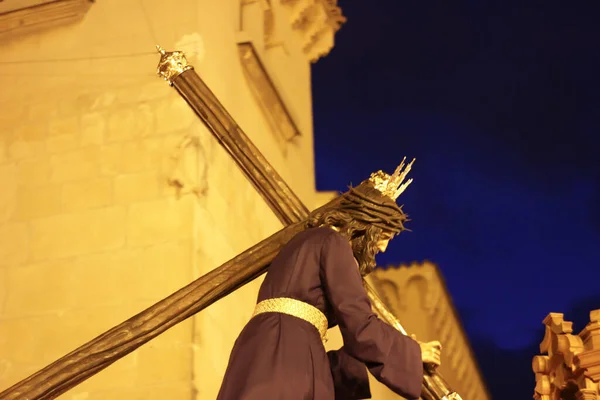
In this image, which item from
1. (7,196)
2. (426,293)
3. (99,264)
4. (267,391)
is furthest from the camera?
(426,293)

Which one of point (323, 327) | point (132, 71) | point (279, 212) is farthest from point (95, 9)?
point (323, 327)

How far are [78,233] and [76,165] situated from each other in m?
0.48

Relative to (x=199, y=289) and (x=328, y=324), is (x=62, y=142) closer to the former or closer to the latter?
(x=199, y=289)

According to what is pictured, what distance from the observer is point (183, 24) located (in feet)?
19.6

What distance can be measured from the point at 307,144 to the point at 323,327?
5.42 m

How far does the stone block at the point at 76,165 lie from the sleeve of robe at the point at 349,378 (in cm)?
309

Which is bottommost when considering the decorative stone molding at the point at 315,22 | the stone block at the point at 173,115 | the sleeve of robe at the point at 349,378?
the sleeve of robe at the point at 349,378

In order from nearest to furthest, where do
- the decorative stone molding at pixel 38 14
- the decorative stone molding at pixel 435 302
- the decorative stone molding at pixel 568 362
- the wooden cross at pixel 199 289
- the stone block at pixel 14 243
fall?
the wooden cross at pixel 199 289, the decorative stone molding at pixel 568 362, the stone block at pixel 14 243, the decorative stone molding at pixel 38 14, the decorative stone molding at pixel 435 302

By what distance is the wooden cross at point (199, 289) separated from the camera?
300cm

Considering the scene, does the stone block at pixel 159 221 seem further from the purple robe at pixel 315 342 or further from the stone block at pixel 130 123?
the purple robe at pixel 315 342

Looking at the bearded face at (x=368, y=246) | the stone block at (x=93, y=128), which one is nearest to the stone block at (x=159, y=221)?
the stone block at (x=93, y=128)

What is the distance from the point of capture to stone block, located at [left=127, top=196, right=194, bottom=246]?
17.5 feet

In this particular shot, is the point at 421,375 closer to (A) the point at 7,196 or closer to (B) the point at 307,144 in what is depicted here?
(A) the point at 7,196

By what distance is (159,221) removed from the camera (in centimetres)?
541
